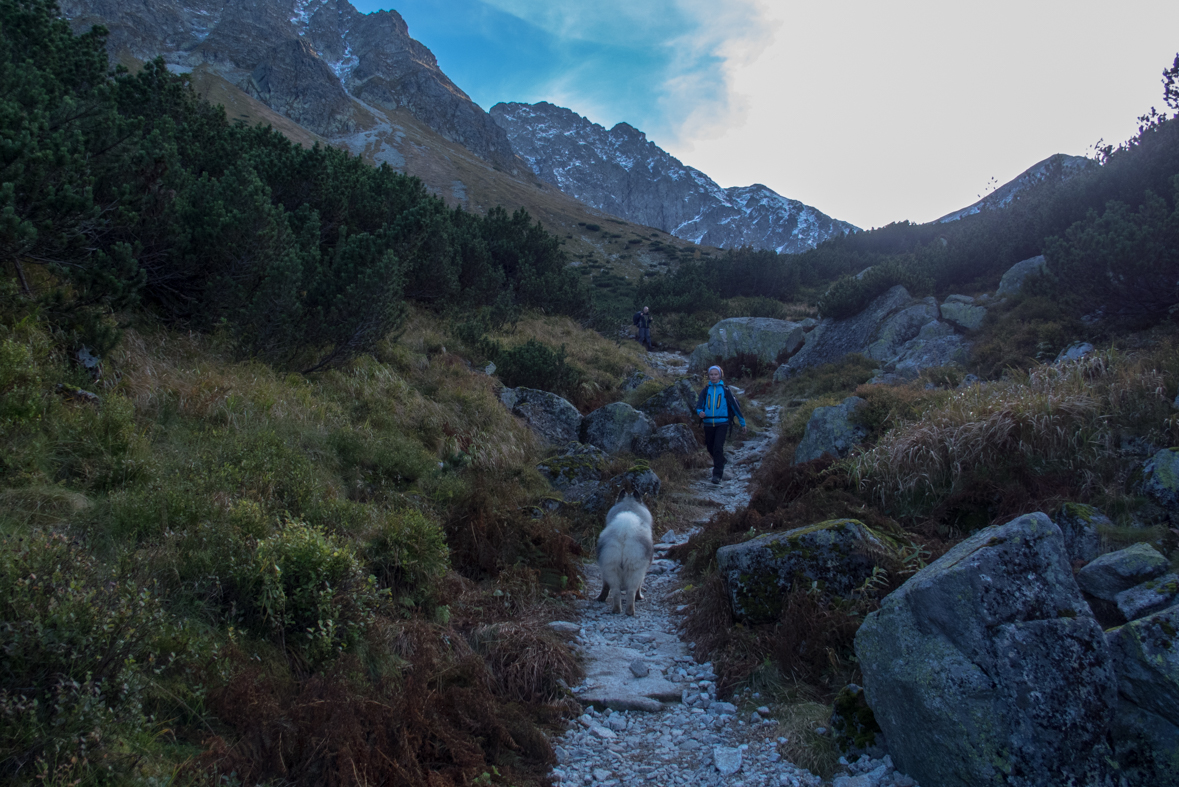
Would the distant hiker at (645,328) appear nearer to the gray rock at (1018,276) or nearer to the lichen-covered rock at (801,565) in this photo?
the gray rock at (1018,276)

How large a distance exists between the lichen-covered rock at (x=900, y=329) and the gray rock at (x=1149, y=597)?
513 inches

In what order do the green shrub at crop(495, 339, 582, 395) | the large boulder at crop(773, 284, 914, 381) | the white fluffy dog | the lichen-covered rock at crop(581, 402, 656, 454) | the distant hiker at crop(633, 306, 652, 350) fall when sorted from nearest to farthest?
1. the white fluffy dog
2. the lichen-covered rock at crop(581, 402, 656, 454)
3. the green shrub at crop(495, 339, 582, 395)
4. the large boulder at crop(773, 284, 914, 381)
5. the distant hiker at crop(633, 306, 652, 350)

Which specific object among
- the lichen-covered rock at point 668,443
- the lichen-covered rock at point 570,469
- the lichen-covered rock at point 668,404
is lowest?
the lichen-covered rock at point 570,469

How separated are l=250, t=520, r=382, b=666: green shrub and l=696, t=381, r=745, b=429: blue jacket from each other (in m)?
7.37

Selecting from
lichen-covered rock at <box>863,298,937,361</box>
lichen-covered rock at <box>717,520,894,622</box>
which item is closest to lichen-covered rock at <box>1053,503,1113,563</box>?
lichen-covered rock at <box>717,520,894,622</box>

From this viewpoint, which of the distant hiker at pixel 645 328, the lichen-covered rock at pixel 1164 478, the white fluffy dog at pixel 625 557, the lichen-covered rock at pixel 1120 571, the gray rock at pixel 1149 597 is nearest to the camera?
the gray rock at pixel 1149 597

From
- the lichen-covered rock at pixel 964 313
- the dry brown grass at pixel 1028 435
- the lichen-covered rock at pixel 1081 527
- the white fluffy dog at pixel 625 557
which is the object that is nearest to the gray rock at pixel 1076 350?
the dry brown grass at pixel 1028 435

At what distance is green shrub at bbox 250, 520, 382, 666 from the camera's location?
3623 millimetres

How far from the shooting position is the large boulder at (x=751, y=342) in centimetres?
2016

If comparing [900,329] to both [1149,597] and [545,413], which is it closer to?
[545,413]

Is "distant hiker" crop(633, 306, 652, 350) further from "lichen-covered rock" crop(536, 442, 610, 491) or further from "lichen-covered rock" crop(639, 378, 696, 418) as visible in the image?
"lichen-covered rock" crop(536, 442, 610, 491)

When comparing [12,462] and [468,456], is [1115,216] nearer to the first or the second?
[468,456]

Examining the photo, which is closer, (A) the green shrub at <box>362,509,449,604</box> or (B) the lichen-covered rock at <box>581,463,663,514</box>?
(A) the green shrub at <box>362,509,449,604</box>

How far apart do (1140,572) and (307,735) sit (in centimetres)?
450
